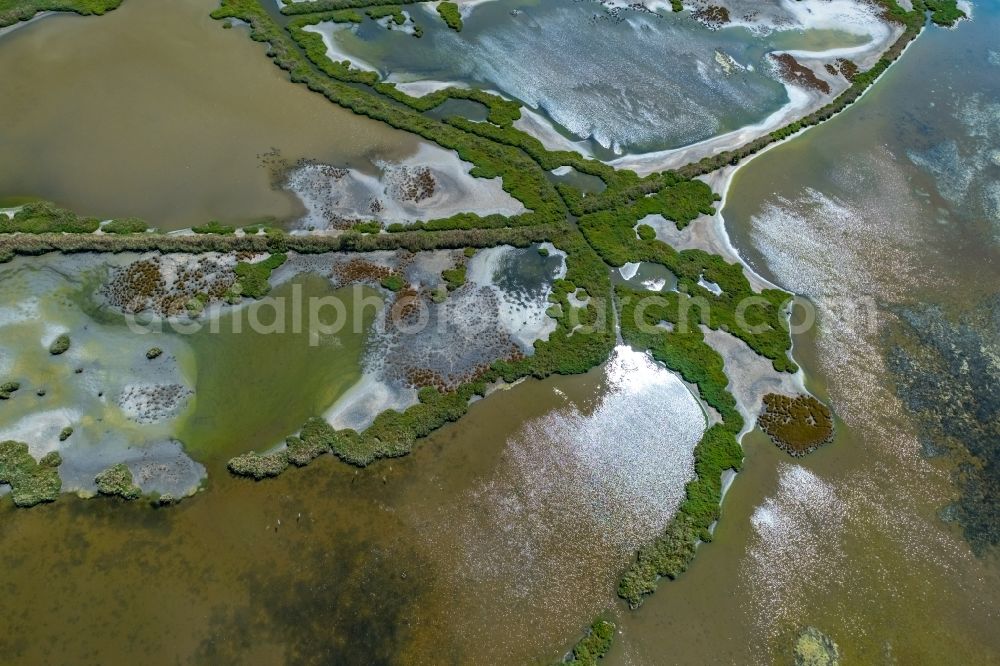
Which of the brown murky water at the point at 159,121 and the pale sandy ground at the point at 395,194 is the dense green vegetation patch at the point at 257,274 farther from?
the brown murky water at the point at 159,121

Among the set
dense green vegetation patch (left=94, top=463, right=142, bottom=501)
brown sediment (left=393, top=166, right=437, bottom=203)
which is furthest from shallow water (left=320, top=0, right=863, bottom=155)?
dense green vegetation patch (left=94, top=463, right=142, bottom=501)

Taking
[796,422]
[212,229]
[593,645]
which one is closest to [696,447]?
[796,422]

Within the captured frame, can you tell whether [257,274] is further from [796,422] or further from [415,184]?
[796,422]

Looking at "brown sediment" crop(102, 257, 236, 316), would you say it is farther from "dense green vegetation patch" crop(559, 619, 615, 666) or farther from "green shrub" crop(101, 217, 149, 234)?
"dense green vegetation patch" crop(559, 619, 615, 666)

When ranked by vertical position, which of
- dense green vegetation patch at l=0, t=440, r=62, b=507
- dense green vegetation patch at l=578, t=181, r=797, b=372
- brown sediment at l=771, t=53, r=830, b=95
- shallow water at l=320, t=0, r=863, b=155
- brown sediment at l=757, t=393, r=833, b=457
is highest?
brown sediment at l=771, t=53, r=830, b=95

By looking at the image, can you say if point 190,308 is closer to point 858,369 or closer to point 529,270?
point 529,270
